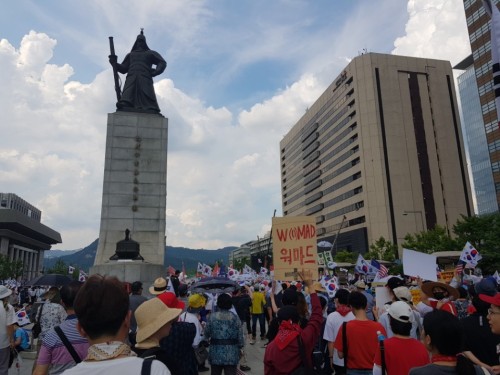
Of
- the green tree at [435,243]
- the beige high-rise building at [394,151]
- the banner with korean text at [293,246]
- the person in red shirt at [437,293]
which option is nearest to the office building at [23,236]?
the beige high-rise building at [394,151]

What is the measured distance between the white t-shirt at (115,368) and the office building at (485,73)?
56549 mm

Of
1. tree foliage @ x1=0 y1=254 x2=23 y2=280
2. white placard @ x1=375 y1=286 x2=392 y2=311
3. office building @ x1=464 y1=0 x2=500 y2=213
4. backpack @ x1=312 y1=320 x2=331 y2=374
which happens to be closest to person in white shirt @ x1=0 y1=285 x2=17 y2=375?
backpack @ x1=312 y1=320 x2=331 y2=374

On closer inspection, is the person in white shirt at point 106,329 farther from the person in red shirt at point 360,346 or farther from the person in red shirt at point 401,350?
the person in red shirt at point 360,346

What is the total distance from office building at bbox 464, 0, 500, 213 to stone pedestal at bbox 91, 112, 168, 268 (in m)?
45.3

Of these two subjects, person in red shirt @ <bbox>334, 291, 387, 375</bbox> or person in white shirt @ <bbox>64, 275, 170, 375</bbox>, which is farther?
person in red shirt @ <bbox>334, 291, 387, 375</bbox>

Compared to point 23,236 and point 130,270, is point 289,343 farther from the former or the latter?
point 23,236

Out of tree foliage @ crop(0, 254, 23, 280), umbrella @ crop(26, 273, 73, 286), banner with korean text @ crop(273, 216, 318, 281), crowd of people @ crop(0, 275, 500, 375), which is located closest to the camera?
crowd of people @ crop(0, 275, 500, 375)

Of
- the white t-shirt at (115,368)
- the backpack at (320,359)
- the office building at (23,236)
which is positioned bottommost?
the backpack at (320,359)

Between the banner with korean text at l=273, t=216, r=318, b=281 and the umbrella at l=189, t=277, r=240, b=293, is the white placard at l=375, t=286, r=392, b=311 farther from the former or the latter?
the umbrella at l=189, t=277, r=240, b=293

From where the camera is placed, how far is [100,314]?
2.20 m

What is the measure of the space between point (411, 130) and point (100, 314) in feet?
267

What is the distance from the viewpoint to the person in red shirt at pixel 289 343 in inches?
156

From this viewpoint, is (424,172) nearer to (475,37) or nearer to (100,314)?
(475,37)

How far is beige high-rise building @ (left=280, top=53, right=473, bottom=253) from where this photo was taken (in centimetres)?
7106
